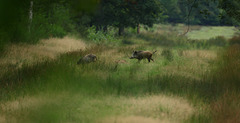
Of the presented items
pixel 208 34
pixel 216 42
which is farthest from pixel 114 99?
pixel 208 34

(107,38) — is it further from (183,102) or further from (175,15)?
(175,15)

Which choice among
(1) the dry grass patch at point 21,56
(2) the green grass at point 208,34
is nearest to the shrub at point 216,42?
(2) the green grass at point 208,34

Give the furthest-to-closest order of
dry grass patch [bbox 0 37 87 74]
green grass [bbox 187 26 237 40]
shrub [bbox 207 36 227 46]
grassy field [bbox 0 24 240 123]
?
green grass [bbox 187 26 237 40], shrub [bbox 207 36 227 46], dry grass patch [bbox 0 37 87 74], grassy field [bbox 0 24 240 123]

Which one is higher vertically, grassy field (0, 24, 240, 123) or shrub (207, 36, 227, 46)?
grassy field (0, 24, 240, 123)

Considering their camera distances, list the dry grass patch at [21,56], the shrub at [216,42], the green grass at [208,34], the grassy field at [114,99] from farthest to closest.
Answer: the green grass at [208,34] < the shrub at [216,42] < the dry grass patch at [21,56] < the grassy field at [114,99]

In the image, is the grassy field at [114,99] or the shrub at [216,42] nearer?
the grassy field at [114,99]

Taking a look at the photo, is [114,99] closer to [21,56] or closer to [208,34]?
[21,56]

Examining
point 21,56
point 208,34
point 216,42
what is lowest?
point 208,34

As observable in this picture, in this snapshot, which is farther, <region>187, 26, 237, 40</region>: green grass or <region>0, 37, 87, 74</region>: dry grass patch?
<region>187, 26, 237, 40</region>: green grass

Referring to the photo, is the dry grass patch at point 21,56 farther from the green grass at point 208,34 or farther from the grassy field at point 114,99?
the green grass at point 208,34

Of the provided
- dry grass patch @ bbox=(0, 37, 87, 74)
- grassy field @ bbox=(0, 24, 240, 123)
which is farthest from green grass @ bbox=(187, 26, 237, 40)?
grassy field @ bbox=(0, 24, 240, 123)

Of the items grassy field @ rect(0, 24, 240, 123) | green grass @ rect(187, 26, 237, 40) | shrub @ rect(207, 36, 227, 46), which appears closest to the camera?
grassy field @ rect(0, 24, 240, 123)

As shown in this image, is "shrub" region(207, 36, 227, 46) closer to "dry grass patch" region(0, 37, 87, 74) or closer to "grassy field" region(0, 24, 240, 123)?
"dry grass patch" region(0, 37, 87, 74)

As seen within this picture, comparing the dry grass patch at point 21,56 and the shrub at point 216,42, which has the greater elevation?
the dry grass patch at point 21,56
